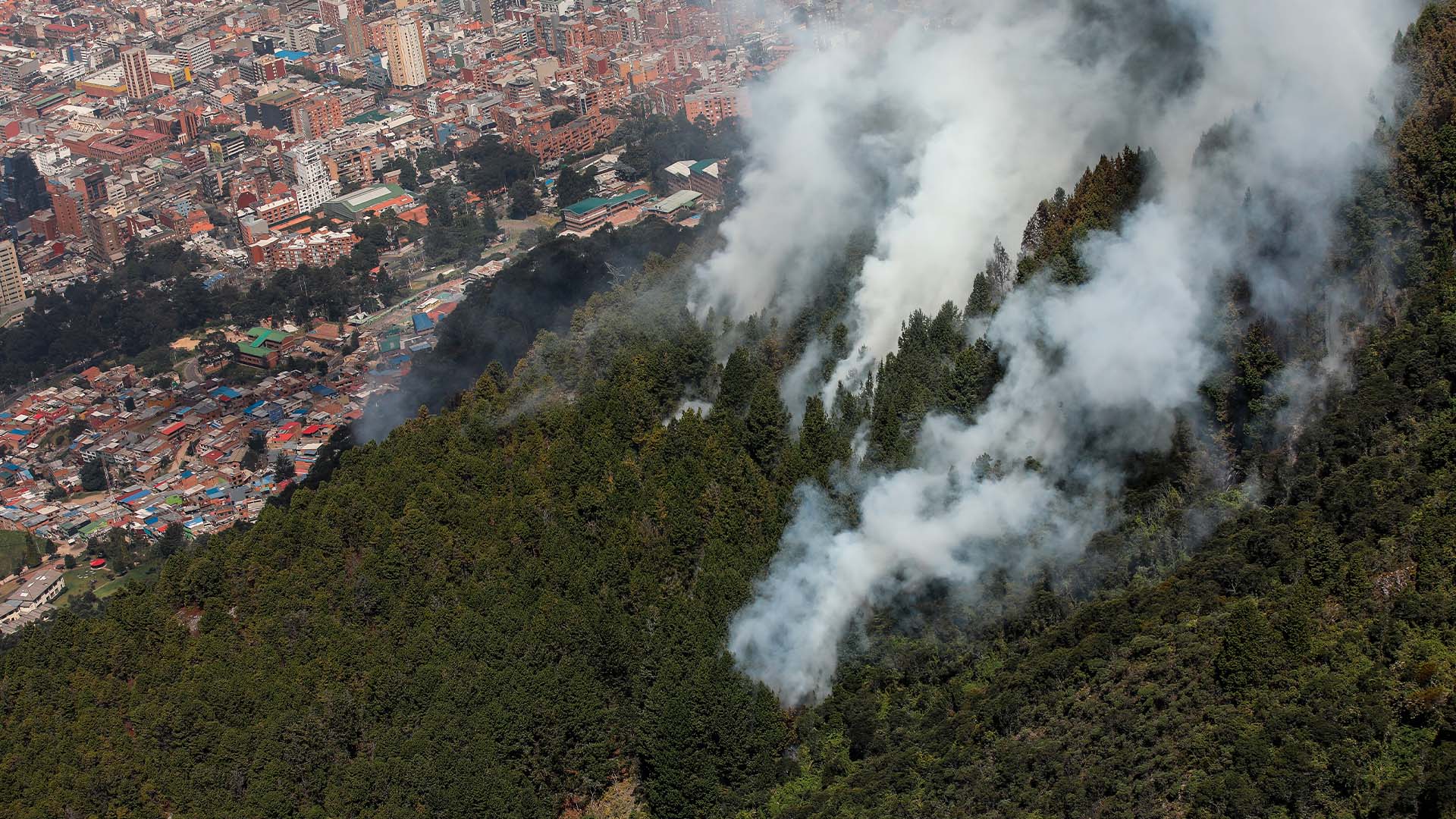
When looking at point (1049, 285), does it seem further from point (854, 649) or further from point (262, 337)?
point (262, 337)

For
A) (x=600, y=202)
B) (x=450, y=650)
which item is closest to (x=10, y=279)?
(x=600, y=202)

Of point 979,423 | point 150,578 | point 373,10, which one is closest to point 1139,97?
point 979,423

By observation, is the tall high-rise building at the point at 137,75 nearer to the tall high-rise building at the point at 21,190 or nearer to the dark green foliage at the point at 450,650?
the tall high-rise building at the point at 21,190

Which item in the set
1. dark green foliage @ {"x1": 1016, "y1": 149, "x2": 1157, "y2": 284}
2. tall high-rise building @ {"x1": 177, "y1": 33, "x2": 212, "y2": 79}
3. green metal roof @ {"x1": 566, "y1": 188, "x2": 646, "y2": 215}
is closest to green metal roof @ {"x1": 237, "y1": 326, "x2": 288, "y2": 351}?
green metal roof @ {"x1": 566, "y1": 188, "x2": 646, "y2": 215}

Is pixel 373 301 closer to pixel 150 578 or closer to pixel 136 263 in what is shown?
pixel 136 263

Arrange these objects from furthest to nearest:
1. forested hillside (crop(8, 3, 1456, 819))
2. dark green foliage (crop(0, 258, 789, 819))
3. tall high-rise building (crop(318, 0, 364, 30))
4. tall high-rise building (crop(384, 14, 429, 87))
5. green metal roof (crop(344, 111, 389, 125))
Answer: tall high-rise building (crop(318, 0, 364, 30)) → tall high-rise building (crop(384, 14, 429, 87)) → green metal roof (crop(344, 111, 389, 125)) → dark green foliage (crop(0, 258, 789, 819)) → forested hillside (crop(8, 3, 1456, 819))

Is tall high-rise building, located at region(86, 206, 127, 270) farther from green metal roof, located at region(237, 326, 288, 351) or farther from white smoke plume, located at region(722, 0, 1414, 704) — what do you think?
white smoke plume, located at region(722, 0, 1414, 704)
